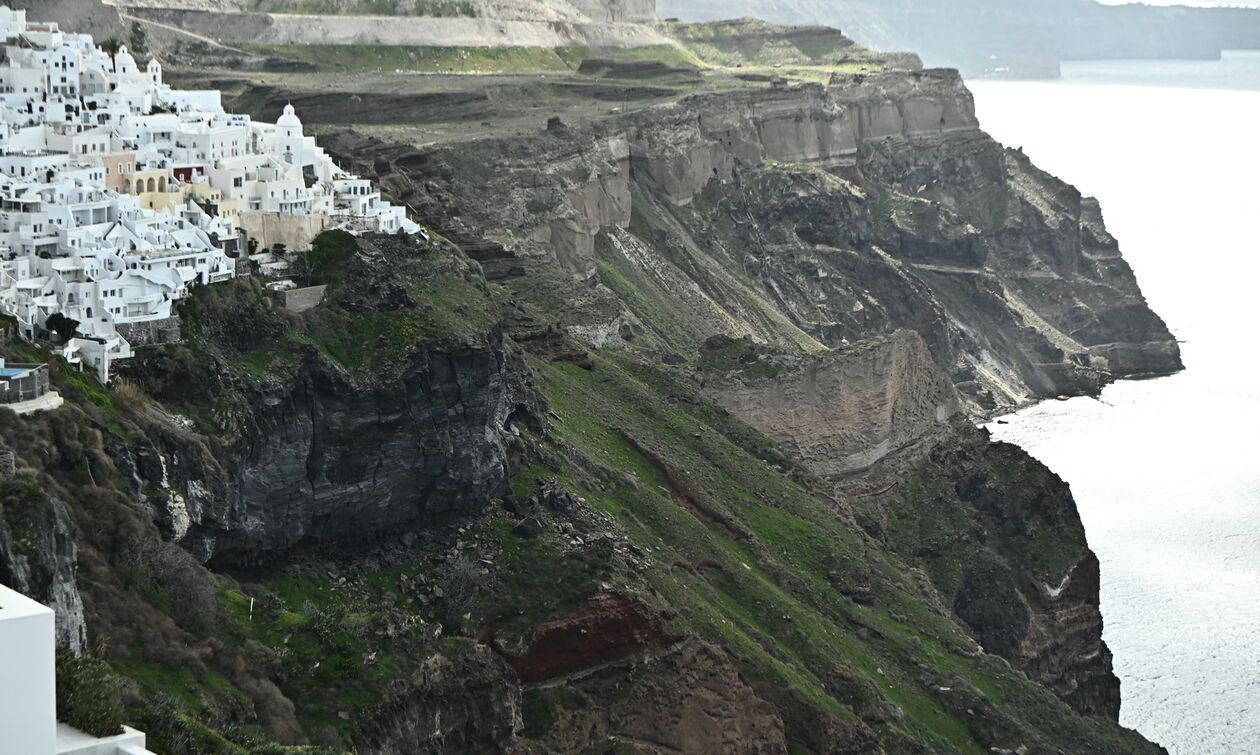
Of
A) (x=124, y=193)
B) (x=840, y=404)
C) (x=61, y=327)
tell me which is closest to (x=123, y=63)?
(x=124, y=193)

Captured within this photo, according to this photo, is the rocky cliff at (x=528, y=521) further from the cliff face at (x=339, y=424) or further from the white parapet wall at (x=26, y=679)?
the white parapet wall at (x=26, y=679)

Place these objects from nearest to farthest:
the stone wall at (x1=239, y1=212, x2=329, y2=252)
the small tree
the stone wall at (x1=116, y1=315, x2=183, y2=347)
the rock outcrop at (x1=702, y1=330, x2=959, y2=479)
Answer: the small tree < the stone wall at (x1=116, y1=315, x2=183, y2=347) < the stone wall at (x1=239, y1=212, x2=329, y2=252) < the rock outcrop at (x1=702, y1=330, x2=959, y2=479)

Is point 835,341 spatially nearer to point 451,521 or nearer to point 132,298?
point 451,521

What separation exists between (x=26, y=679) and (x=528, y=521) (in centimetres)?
4117

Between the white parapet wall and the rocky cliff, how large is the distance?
28.3 feet

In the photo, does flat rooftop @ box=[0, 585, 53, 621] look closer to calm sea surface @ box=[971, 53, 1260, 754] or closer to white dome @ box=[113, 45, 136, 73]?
white dome @ box=[113, 45, 136, 73]

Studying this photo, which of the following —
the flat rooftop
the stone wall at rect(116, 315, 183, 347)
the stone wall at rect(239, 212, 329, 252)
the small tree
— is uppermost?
the flat rooftop

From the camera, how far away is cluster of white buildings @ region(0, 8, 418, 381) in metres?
77.7

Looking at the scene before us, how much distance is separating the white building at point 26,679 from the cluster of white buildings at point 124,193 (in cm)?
2790

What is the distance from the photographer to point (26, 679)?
1887 inches

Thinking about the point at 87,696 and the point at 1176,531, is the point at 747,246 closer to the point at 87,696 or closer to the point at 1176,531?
the point at 1176,531

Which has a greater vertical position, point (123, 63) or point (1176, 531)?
point (123, 63)

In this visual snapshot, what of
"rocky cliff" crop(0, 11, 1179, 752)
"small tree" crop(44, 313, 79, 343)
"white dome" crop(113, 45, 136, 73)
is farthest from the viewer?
"white dome" crop(113, 45, 136, 73)

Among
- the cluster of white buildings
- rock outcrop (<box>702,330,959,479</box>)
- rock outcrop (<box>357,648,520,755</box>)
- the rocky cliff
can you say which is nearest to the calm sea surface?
the rocky cliff
